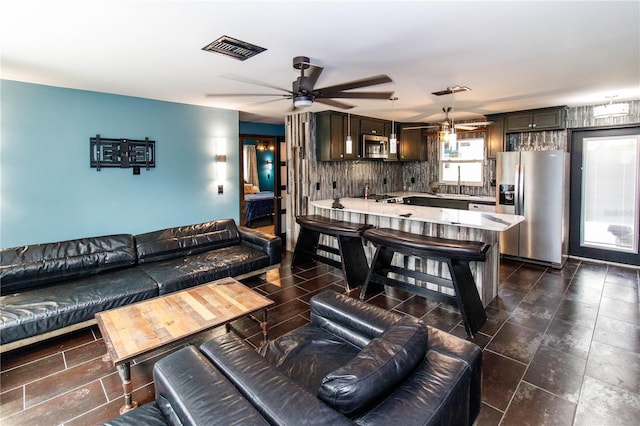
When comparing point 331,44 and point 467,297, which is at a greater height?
point 331,44

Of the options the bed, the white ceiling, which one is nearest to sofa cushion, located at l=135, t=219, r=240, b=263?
the white ceiling

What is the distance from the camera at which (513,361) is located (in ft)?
8.73

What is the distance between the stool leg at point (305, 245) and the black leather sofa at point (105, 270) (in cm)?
70

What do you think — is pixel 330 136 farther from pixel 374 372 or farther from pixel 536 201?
pixel 374 372

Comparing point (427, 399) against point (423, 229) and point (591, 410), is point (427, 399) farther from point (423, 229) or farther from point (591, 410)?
point (423, 229)

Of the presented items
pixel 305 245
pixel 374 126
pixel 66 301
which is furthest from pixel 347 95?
pixel 374 126

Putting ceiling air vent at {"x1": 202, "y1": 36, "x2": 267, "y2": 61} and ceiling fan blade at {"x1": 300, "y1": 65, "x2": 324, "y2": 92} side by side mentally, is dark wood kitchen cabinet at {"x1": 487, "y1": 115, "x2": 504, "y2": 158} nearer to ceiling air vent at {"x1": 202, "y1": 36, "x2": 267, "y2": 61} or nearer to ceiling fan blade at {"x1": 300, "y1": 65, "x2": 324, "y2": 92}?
ceiling fan blade at {"x1": 300, "y1": 65, "x2": 324, "y2": 92}

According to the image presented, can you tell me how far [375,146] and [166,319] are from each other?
15.6 ft

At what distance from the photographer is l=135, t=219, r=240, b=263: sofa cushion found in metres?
4.02

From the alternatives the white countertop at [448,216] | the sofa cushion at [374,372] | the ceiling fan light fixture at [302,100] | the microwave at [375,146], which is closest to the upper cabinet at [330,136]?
the microwave at [375,146]

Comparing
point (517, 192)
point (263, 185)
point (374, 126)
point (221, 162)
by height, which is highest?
point (374, 126)

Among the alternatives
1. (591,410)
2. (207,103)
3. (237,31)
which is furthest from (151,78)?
(591,410)

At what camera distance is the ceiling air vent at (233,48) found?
2492 millimetres

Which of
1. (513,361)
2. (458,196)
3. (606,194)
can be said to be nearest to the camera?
(513,361)
